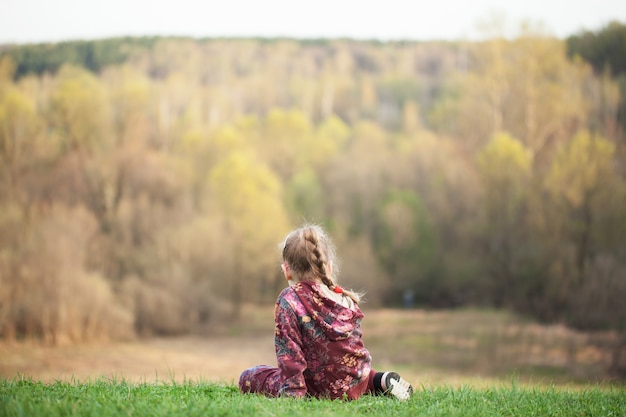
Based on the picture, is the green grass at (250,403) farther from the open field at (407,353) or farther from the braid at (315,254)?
the open field at (407,353)

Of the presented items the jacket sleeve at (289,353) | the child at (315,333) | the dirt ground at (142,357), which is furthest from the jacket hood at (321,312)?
the dirt ground at (142,357)

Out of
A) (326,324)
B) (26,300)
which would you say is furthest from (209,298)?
(326,324)

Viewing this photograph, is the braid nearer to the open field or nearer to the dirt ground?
the open field

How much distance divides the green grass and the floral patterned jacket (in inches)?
7.8

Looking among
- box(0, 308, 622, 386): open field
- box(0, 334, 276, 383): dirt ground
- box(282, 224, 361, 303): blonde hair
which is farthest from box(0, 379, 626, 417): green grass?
box(0, 334, 276, 383): dirt ground

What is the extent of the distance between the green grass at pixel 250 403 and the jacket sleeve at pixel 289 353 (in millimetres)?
163

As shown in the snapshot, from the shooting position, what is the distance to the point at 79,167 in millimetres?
38438

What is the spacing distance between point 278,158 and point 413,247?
11.0 metres

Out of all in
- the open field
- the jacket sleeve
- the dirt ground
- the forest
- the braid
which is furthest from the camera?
the forest

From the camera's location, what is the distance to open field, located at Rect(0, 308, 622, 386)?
25469 mm

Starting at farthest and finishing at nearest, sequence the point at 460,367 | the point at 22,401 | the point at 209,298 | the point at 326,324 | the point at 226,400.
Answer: the point at 209,298
the point at 460,367
the point at 326,324
the point at 226,400
the point at 22,401

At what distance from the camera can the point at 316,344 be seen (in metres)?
5.24

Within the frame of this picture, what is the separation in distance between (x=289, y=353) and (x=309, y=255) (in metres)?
0.70

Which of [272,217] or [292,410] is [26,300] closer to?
[272,217]
